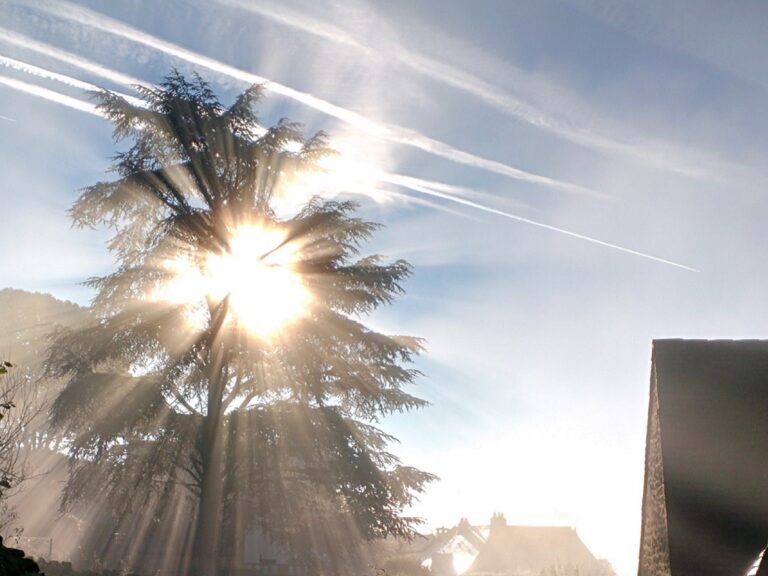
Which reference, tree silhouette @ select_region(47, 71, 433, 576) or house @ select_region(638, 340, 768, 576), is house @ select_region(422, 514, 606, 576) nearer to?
tree silhouette @ select_region(47, 71, 433, 576)

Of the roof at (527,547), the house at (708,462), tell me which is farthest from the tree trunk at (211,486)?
the roof at (527,547)

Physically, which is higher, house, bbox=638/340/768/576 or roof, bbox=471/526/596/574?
roof, bbox=471/526/596/574

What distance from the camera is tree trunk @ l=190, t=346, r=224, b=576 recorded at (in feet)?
51.3

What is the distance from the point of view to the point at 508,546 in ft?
228

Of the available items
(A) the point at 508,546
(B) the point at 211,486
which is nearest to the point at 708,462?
(B) the point at 211,486

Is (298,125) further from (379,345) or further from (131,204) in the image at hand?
(379,345)

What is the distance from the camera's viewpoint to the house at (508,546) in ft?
221

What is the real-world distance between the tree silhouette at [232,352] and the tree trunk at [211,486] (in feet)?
0.11

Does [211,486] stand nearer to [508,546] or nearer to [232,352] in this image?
[232,352]

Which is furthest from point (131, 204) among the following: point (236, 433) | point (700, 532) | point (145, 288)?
point (700, 532)

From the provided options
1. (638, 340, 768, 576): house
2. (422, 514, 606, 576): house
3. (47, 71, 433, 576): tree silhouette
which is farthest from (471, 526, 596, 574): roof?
(638, 340, 768, 576): house

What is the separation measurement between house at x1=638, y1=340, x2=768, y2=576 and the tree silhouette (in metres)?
7.81

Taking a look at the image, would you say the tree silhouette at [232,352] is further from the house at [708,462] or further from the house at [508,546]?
the house at [508,546]

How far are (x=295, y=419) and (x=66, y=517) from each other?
2273 centimetres
